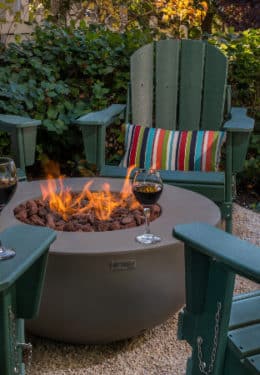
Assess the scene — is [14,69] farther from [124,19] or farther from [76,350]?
[124,19]

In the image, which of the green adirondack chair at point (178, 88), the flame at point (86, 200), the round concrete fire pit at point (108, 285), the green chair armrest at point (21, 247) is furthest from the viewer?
the green adirondack chair at point (178, 88)

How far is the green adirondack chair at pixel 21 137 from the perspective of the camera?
238cm

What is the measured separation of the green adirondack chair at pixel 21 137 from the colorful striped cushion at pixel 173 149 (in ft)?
1.96

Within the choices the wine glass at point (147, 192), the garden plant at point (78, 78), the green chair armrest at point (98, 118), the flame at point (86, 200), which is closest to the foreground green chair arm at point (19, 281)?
the wine glass at point (147, 192)

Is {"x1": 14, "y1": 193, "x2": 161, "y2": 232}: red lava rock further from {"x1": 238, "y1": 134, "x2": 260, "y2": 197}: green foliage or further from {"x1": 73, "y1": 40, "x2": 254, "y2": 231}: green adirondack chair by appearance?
{"x1": 238, "y1": 134, "x2": 260, "y2": 197}: green foliage

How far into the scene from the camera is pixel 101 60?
3531mm

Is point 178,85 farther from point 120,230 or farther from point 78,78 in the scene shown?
point 120,230

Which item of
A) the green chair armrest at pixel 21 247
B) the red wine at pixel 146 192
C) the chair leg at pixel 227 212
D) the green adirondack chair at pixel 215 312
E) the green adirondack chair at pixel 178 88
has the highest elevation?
the green adirondack chair at pixel 178 88

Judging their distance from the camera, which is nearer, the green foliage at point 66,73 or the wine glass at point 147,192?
the wine glass at point 147,192

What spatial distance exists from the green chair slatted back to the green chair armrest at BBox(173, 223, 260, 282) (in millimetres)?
2071

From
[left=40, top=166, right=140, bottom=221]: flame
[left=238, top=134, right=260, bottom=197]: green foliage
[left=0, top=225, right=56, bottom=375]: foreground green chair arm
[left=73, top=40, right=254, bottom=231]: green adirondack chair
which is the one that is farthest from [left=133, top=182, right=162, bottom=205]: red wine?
[left=238, top=134, right=260, bottom=197]: green foliage

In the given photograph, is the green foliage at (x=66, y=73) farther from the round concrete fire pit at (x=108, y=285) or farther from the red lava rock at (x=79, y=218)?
the round concrete fire pit at (x=108, y=285)

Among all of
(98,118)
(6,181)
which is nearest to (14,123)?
(98,118)

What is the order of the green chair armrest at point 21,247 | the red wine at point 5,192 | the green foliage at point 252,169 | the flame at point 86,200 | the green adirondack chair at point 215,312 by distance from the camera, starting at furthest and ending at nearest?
the green foliage at point 252,169 → the flame at point 86,200 → the red wine at point 5,192 → the green adirondack chair at point 215,312 → the green chair armrest at point 21,247
